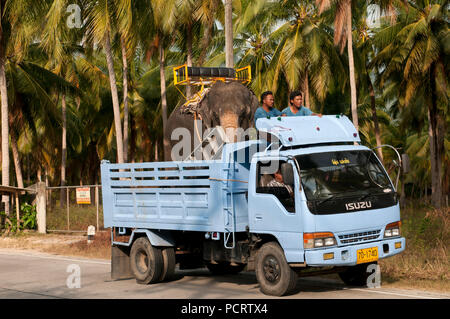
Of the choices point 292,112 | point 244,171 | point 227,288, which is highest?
point 292,112

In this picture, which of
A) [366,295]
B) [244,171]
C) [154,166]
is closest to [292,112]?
[244,171]

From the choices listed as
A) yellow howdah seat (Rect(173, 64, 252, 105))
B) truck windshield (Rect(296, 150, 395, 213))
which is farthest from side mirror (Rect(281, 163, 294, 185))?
yellow howdah seat (Rect(173, 64, 252, 105))

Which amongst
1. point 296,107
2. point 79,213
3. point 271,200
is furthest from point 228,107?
point 79,213

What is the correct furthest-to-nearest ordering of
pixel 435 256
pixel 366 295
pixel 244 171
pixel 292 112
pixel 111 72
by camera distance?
pixel 111 72 < pixel 435 256 < pixel 292 112 < pixel 244 171 < pixel 366 295

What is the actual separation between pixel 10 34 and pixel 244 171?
19.5 meters

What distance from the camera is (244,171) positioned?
1098 cm

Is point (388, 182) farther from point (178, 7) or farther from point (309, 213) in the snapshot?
point (178, 7)

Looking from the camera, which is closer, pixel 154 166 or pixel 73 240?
pixel 154 166

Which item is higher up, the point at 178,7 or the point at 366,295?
the point at 178,7

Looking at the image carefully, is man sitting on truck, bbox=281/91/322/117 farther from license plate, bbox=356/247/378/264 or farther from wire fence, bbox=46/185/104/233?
wire fence, bbox=46/185/104/233

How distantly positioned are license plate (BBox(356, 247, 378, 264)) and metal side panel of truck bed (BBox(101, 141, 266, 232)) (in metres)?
1.92

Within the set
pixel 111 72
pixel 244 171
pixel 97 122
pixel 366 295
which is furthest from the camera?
pixel 97 122

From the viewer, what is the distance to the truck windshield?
977 cm

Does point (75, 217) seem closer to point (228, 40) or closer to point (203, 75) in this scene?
point (228, 40)
